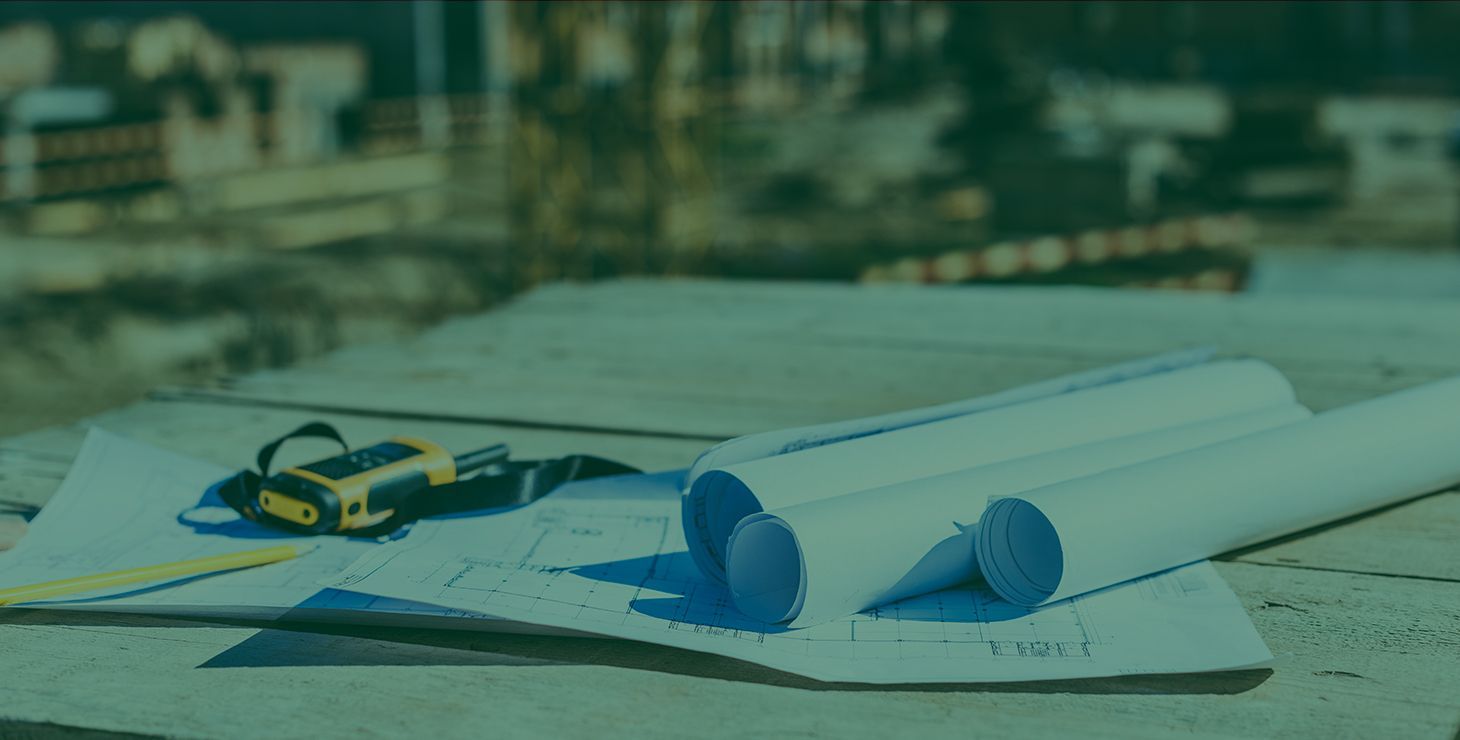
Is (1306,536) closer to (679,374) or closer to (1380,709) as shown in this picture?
(1380,709)

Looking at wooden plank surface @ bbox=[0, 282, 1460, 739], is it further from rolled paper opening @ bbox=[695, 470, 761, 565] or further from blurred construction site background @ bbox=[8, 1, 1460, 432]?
blurred construction site background @ bbox=[8, 1, 1460, 432]

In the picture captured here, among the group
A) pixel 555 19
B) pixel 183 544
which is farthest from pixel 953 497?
pixel 555 19

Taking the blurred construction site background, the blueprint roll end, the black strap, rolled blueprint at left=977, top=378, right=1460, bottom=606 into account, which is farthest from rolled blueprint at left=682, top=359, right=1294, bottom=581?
the blurred construction site background

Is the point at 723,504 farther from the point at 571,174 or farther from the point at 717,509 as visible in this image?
the point at 571,174

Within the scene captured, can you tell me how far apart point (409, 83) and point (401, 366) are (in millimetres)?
23657

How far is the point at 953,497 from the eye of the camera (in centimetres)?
101

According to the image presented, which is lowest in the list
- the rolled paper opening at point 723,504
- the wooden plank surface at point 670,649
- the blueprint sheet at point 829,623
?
the wooden plank surface at point 670,649

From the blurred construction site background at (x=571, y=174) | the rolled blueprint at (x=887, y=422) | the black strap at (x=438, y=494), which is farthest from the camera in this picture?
the blurred construction site background at (x=571, y=174)

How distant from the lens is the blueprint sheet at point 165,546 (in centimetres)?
100

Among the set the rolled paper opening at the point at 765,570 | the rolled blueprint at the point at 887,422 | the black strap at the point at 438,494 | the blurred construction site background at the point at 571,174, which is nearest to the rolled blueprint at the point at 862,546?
the rolled paper opening at the point at 765,570

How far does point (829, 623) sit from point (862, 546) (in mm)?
59

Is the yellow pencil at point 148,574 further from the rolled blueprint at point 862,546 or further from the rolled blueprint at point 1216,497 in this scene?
the rolled blueprint at point 1216,497

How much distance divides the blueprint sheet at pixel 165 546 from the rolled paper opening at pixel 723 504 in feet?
0.59

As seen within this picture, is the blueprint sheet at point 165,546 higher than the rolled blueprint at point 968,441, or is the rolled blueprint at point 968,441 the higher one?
the rolled blueprint at point 968,441
